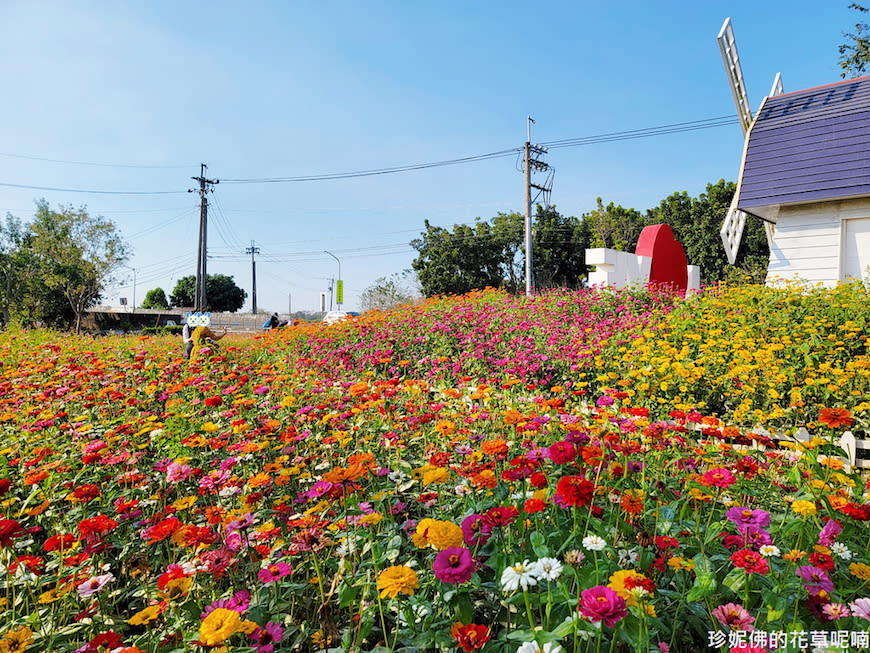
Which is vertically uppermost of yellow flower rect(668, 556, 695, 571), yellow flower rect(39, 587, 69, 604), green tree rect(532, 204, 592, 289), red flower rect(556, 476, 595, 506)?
green tree rect(532, 204, 592, 289)

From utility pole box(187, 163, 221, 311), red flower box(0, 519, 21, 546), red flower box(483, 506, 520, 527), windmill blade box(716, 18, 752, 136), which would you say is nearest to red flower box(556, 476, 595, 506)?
red flower box(483, 506, 520, 527)

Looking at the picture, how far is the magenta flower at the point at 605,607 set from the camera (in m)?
1.04

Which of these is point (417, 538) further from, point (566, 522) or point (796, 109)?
point (796, 109)

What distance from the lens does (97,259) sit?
29547 millimetres

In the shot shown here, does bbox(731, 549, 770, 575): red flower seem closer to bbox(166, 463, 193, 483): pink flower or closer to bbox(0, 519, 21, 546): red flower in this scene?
bbox(166, 463, 193, 483): pink flower

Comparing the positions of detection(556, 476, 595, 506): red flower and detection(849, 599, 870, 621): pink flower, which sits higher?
detection(556, 476, 595, 506): red flower

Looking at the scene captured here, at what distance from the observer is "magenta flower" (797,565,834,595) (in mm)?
1412

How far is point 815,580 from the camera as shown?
1.44 meters

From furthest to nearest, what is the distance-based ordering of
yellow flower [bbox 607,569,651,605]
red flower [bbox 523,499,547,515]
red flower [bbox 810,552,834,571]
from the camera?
red flower [bbox 523,499,547,515], red flower [bbox 810,552,834,571], yellow flower [bbox 607,569,651,605]

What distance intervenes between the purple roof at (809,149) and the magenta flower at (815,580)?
8.95m

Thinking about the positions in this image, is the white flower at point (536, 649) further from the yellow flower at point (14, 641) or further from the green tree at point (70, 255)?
the green tree at point (70, 255)

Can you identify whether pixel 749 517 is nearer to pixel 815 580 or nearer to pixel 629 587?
pixel 815 580

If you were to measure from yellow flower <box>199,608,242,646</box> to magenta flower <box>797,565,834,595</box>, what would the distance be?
1622mm

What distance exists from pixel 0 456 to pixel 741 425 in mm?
5560
